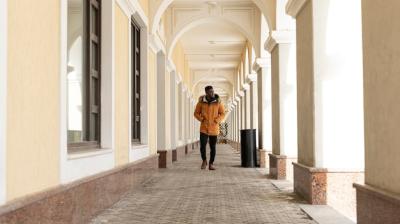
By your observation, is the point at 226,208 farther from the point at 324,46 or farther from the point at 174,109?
the point at 174,109

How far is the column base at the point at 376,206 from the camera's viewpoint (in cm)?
345

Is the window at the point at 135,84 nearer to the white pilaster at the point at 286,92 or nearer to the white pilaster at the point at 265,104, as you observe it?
the white pilaster at the point at 286,92

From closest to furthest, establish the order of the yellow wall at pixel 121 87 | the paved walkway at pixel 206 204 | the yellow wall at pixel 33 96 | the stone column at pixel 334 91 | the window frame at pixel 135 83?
the yellow wall at pixel 33 96 → the paved walkway at pixel 206 204 → the stone column at pixel 334 91 → the yellow wall at pixel 121 87 → the window frame at pixel 135 83

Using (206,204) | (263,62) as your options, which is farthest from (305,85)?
(263,62)

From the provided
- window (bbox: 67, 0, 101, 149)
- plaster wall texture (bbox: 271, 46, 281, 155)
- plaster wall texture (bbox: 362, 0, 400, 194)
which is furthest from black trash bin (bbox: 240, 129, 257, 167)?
plaster wall texture (bbox: 362, 0, 400, 194)

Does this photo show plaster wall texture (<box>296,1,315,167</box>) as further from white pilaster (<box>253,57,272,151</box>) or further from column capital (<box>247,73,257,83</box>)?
column capital (<box>247,73,257,83</box>)

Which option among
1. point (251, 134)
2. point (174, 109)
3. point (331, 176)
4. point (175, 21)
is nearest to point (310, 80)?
point (331, 176)

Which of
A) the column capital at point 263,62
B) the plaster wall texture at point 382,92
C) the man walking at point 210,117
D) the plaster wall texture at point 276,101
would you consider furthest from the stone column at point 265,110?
the plaster wall texture at point 382,92

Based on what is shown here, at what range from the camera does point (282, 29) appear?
947cm

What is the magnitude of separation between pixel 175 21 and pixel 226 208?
9611mm

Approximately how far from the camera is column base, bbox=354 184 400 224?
345 cm

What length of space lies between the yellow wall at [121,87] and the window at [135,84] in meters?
1.53

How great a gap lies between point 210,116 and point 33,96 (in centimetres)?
793

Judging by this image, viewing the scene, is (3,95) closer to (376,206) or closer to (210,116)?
(376,206)
